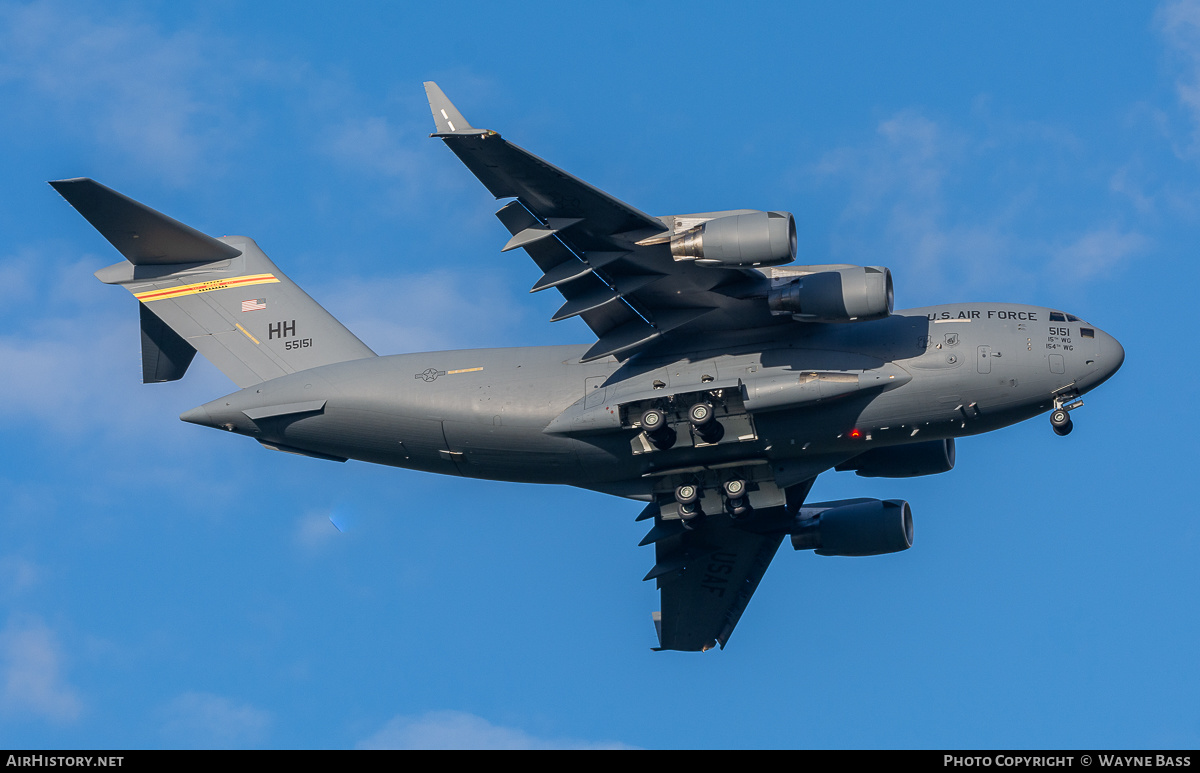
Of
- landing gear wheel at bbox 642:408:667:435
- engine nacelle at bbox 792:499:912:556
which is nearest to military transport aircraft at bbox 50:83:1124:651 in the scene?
landing gear wheel at bbox 642:408:667:435

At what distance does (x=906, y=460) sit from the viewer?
65.3ft

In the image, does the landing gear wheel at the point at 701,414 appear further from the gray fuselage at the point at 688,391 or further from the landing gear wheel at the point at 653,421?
the landing gear wheel at the point at 653,421

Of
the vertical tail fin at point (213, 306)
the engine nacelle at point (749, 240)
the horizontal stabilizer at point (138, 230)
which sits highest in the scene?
the horizontal stabilizer at point (138, 230)

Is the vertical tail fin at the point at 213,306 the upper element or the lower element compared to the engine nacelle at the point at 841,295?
upper

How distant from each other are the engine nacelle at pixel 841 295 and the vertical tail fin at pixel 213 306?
21.1ft

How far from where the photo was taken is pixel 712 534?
70.7ft

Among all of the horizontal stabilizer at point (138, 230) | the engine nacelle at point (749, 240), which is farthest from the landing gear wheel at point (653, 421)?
the horizontal stabilizer at point (138, 230)

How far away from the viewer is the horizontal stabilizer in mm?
19469

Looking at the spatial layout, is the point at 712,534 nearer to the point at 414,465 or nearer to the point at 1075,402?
the point at 414,465

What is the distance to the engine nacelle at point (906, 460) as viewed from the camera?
1981 centimetres

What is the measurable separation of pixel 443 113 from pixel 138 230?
690cm

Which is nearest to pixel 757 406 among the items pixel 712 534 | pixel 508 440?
pixel 508 440

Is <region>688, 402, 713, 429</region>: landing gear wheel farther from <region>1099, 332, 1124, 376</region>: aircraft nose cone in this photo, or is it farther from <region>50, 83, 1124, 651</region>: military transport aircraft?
<region>1099, 332, 1124, 376</region>: aircraft nose cone

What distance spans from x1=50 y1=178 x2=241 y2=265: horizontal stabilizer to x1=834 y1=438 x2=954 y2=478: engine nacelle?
9.67m
